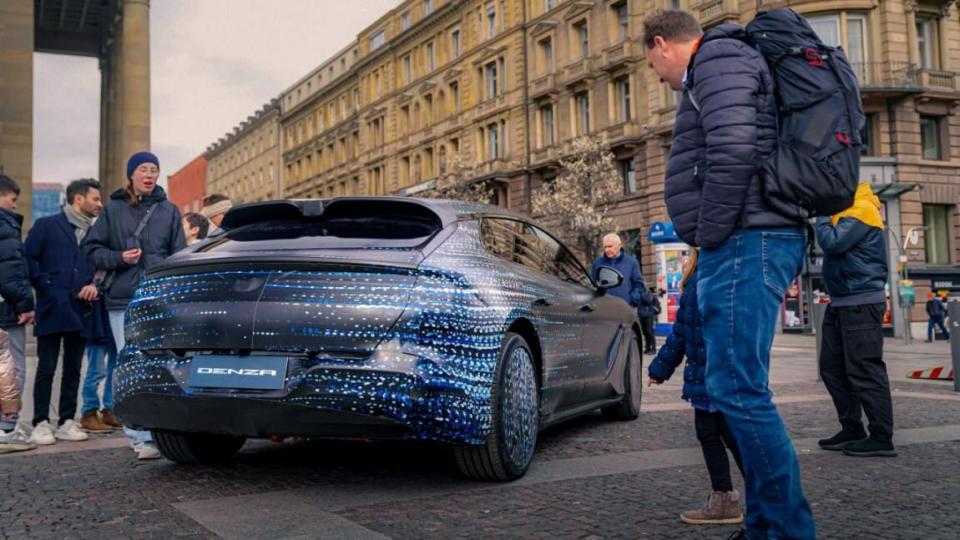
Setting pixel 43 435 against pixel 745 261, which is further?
pixel 43 435

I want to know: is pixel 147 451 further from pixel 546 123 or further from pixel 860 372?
pixel 546 123

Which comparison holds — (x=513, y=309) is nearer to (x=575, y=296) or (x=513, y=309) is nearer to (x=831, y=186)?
(x=575, y=296)

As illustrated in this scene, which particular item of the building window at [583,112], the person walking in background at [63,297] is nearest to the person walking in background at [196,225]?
the person walking in background at [63,297]

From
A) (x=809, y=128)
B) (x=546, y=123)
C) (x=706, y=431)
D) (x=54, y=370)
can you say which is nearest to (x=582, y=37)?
(x=546, y=123)

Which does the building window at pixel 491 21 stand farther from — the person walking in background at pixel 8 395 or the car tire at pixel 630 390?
the person walking in background at pixel 8 395

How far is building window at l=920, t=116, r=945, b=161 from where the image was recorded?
31.6 m

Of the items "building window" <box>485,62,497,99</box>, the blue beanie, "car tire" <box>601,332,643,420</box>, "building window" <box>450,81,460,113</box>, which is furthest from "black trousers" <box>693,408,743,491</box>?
"building window" <box>450,81,460,113</box>

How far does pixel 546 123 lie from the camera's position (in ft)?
143

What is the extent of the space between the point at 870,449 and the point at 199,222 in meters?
5.89

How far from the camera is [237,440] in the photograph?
5.73 m

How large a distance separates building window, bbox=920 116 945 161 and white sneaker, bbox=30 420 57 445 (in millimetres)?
31788

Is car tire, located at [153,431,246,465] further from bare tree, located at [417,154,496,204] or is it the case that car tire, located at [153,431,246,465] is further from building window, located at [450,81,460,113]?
building window, located at [450,81,460,113]

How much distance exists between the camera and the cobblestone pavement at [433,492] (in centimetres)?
375

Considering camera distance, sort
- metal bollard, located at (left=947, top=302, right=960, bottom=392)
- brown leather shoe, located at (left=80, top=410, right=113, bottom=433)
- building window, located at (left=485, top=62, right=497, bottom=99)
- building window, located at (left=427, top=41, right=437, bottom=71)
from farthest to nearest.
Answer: building window, located at (left=427, top=41, right=437, bottom=71), building window, located at (left=485, top=62, right=497, bottom=99), metal bollard, located at (left=947, top=302, right=960, bottom=392), brown leather shoe, located at (left=80, top=410, right=113, bottom=433)
